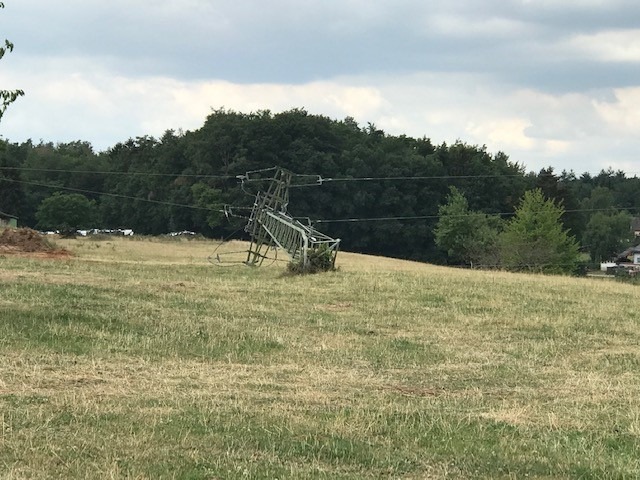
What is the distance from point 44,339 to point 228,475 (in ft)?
24.0

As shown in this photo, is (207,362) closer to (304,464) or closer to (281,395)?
(281,395)

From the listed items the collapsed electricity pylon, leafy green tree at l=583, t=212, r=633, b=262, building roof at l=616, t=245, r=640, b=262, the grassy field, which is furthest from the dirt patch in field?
leafy green tree at l=583, t=212, r=633, b=262

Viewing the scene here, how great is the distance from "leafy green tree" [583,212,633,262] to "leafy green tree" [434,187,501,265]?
54832 mm

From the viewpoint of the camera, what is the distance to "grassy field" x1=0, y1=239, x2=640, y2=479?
595 centimetres

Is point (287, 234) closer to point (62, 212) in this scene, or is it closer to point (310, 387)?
point (310, 387)

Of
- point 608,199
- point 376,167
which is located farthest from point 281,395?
point 608,199

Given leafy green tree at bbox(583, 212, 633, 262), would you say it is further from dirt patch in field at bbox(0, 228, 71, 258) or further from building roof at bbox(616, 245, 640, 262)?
dirt patch in field at bbox(0, 228, 71, 258)

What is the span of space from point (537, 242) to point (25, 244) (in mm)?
42982

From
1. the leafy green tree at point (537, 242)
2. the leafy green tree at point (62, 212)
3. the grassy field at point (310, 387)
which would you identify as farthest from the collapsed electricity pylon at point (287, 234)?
the leafy green tree at point (62, 212)

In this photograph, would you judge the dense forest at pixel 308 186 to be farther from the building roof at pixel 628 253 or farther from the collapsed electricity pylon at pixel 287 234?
the collapsed electricity pylon at pixel 287 234

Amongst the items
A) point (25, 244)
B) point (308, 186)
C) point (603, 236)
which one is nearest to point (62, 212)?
point (308, 186)

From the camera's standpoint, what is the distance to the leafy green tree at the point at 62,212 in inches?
3637

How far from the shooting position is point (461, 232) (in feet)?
271

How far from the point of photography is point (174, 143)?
102 meters
